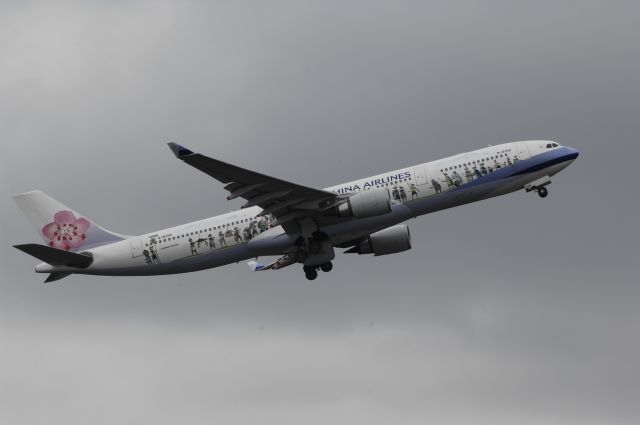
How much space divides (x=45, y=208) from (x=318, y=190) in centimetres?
1944

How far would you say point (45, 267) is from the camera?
213ft

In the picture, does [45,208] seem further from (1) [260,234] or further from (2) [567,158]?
(2) [567,158]

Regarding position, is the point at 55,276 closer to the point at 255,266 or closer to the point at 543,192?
the point at 255,266

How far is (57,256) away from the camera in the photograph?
6431 centimetres

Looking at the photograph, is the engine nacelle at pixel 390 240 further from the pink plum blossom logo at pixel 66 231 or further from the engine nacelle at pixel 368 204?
the pink plum blossom logo at pixel 66 231

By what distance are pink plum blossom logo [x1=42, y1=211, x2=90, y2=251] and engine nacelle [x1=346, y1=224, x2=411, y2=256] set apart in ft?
58.5

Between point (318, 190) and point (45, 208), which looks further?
point (45, 208)

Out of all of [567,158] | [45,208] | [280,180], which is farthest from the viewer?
[45,208]

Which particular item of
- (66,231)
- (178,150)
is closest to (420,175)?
(178,150)

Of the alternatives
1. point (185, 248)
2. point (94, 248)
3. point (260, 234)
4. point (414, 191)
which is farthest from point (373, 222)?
point (94, 248)

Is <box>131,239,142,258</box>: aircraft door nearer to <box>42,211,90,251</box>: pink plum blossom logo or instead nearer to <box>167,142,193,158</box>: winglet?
<box>42,211,90,251</box>: pink plum blossom logo

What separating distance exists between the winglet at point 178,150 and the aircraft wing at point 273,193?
50.9 inches

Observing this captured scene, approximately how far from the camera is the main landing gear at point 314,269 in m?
66.1

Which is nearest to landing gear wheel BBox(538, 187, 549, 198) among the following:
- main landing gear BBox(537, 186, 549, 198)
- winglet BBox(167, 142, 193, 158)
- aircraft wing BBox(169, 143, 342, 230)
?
main landing gear BBox(537, 186, 549, 198)
